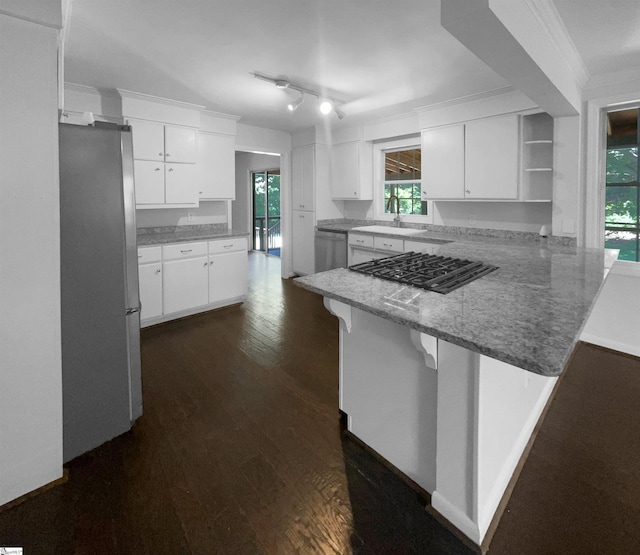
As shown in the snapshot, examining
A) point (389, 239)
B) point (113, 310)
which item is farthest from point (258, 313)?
point (113, 310)

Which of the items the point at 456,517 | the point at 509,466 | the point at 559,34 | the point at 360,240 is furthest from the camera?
the point at 360,240

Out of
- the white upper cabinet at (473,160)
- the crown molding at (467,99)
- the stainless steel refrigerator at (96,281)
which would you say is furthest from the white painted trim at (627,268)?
the stainless steel refrigerator at (96,281)

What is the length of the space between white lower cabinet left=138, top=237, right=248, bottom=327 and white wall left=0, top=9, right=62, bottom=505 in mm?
2104

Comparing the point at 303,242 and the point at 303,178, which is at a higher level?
the point at 303,178

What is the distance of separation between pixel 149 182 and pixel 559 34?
3727 millimetres

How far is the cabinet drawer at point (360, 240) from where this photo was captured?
15.5ft

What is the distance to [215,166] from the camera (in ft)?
15.3

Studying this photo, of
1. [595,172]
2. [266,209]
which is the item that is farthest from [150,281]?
[266,209]

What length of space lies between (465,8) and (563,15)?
128 centimetres

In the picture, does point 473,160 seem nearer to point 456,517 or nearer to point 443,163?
point 443,163

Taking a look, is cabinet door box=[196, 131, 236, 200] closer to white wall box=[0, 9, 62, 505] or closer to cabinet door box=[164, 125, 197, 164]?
cabinet door box=[164, 125, 197, 164]

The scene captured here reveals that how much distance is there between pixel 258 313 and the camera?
426 centimetres

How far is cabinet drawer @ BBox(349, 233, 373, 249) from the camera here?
4727mm

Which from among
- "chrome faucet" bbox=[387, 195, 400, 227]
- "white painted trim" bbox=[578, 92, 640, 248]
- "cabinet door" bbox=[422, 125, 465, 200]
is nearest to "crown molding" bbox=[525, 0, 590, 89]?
"white painted trim" bbox=[578, 92, 640, 248]
